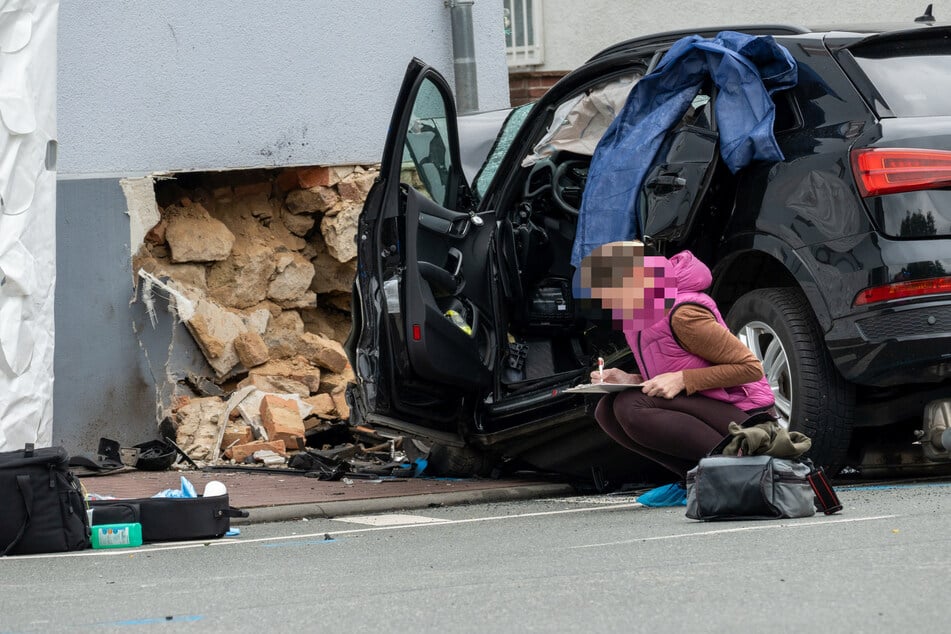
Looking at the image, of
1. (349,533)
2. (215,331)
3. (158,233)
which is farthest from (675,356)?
(158,233)

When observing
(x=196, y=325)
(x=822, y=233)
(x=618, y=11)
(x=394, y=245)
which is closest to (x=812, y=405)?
(x=822, y=233)

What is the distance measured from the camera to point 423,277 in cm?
762

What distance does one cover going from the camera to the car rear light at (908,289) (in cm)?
620

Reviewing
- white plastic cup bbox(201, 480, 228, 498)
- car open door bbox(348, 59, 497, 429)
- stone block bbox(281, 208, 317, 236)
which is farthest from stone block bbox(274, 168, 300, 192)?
white plastic cup bbox(201, 480, 228, 498)

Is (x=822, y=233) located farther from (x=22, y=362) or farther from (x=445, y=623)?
(x=22, y=362)

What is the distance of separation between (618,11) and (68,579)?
44.6 ft

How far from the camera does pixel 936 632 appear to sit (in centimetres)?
331

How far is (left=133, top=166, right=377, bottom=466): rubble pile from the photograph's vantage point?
10.4 m

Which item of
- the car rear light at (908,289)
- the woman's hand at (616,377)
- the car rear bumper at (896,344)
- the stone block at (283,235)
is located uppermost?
the stone block at (283,235)

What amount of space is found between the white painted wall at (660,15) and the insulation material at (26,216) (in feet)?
32.6

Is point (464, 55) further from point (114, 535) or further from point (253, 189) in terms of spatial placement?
point (114, 535)

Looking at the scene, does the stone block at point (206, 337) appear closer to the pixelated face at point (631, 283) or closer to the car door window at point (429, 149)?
the car door window at point (429, 149)

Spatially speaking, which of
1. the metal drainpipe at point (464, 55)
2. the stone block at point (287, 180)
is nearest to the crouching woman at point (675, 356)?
the stone block at point (287, 180)

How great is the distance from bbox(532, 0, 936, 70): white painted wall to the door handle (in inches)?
420
